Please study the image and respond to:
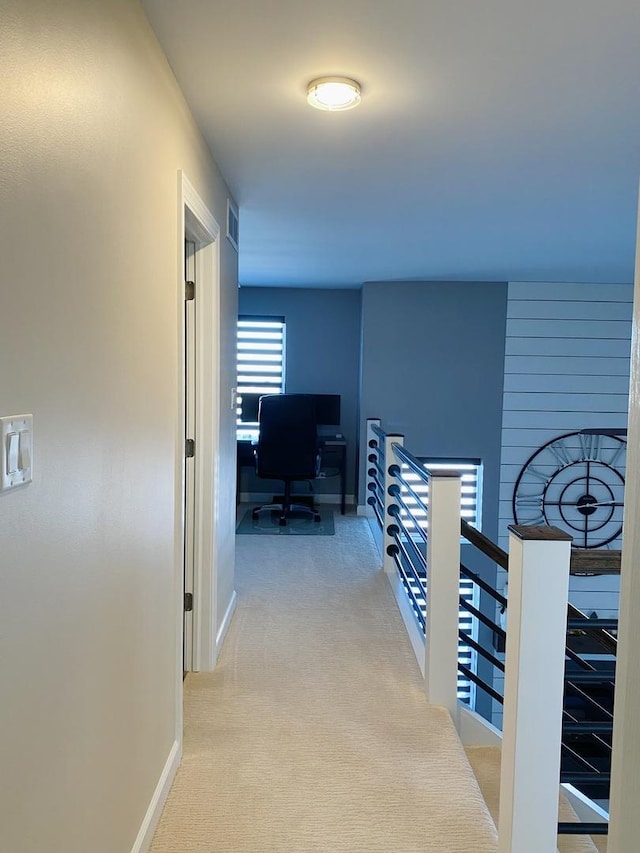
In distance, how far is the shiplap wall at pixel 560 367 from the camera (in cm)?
654

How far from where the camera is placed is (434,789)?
223 cm

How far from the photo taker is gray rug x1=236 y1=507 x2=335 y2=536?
5699 mm

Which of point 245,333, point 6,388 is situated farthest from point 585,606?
point 6,388

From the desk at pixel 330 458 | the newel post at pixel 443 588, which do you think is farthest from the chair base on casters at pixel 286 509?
the newel post at pixel 443 588

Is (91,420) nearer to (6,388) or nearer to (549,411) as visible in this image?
(6,388)

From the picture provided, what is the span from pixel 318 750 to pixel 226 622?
1.18m

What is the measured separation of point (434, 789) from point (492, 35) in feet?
7.60

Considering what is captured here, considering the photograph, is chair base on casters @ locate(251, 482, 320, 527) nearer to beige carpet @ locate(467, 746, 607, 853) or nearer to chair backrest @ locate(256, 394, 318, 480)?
chair backrest @ locate(256, 394, 318, 480)

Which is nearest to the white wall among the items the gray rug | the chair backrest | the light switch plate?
the light switch plate

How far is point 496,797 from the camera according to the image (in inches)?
95.0

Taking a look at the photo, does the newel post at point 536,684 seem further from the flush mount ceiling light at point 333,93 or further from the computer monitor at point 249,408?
the computer monitor at point 249,408

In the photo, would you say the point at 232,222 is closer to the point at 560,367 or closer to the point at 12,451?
the point at 12,451

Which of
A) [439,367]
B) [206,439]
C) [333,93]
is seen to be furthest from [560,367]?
[333,93]

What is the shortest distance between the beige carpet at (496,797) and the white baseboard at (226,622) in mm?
1242
